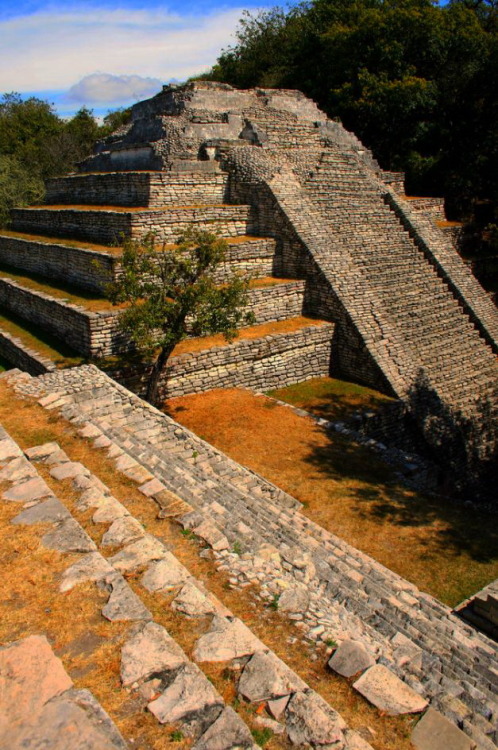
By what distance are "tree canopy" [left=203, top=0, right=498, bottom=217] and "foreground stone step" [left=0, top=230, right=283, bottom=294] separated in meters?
11.9

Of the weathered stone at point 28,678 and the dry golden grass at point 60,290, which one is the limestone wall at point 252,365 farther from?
the weathered stone at point 28,678

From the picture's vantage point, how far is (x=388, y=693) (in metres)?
3.56

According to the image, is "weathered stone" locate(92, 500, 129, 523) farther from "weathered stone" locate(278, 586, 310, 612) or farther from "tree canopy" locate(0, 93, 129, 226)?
"tree canopy" locate(0, 93, 129, 226)

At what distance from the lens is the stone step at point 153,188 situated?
14.5 m

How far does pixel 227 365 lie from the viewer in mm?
11992

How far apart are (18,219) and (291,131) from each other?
10.3 meters

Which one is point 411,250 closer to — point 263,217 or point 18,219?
point 263,217

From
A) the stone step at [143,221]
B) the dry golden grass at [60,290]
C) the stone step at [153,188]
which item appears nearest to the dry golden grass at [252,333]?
the dry golden grass at [60,290]

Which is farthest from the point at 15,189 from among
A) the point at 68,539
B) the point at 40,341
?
the point at 68,539

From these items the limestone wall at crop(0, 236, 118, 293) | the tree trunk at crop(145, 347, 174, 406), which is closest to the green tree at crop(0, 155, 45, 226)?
the limestone wall at crop(0, 236, 118, 293)

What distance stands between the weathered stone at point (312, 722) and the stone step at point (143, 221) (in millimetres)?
10423

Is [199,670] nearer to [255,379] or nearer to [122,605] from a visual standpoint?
[122,605]

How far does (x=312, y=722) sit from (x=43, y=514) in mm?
2962

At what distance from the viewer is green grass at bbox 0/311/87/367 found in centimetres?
1106
